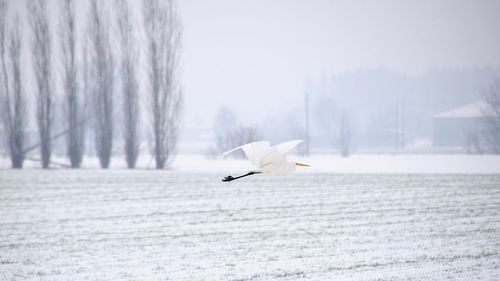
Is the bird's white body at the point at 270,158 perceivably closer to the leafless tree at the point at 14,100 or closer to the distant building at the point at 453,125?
the leafless tree at the point at 14,100

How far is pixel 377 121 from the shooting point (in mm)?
87062

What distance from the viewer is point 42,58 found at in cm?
2995

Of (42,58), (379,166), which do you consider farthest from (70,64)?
(379,166)

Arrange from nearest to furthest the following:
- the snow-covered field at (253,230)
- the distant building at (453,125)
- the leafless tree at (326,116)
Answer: the snow-covered field at (253,230) < the distant building at (453,125) < the leafless tree at (326,116)

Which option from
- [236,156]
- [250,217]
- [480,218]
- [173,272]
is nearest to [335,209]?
[250,217]

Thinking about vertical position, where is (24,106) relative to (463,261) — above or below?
above

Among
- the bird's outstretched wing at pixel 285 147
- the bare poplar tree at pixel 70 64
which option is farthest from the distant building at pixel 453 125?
the bird's outstretched wing at pixel 285 147

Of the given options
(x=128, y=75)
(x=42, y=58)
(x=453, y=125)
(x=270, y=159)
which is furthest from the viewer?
(x=453, y=125)

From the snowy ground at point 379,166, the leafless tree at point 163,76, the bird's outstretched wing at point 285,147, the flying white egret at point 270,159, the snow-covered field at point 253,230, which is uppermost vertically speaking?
the leafless tree at point 163,76

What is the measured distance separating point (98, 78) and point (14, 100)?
155 inches

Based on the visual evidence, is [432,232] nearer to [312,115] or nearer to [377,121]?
[377,121]

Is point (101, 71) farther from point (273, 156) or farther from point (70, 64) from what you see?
point (273, 156)

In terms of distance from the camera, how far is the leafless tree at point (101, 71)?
1185 inches

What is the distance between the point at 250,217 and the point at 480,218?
4.89 meters
